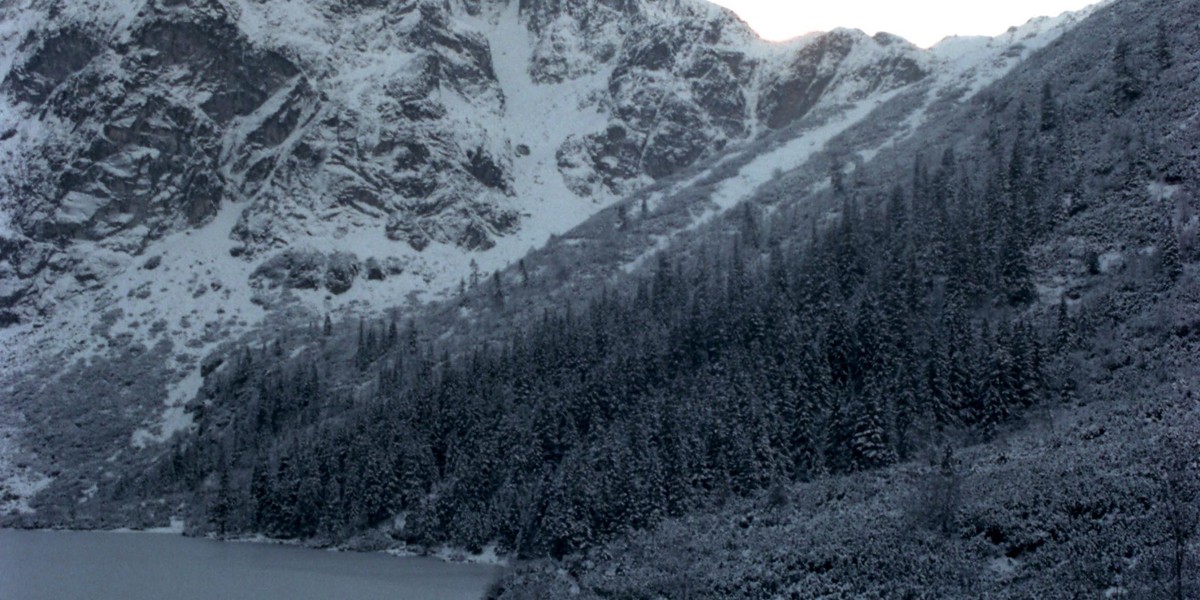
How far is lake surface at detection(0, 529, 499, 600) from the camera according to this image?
62.2 meters

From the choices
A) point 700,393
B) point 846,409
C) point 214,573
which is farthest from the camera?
point 700,393

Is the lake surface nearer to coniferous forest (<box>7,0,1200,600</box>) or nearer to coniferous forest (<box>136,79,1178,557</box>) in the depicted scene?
coniferous forest (<box>7,0,1200,600</box>)

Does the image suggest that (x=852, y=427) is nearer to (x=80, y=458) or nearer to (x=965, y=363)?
(x=965, y=363)

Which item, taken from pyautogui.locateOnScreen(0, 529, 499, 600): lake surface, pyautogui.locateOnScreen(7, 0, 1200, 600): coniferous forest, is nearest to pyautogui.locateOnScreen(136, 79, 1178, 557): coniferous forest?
pyautogui.locateOnScreen(7, 0, 1200, 600): coniferous forest

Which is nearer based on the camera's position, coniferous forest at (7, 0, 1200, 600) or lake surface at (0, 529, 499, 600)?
coniferous forest at (7, 0, 1200, 600)

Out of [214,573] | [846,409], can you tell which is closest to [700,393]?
[846,409]

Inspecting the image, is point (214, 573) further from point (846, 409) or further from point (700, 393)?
point (846, 409)

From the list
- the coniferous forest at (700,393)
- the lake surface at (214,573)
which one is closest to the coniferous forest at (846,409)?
the coniferous forest at (700,393)

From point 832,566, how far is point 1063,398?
33.5 m

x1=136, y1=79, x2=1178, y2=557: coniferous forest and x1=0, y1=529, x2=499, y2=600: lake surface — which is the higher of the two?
x1=136, y1=79, x2=1178, y2=557: coniferous forest

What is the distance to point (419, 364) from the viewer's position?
132750 mm

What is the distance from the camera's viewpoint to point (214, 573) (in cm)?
7288

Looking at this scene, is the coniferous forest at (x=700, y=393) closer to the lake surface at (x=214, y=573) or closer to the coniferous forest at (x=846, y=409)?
the coniferous forest at (x=846, y=409)

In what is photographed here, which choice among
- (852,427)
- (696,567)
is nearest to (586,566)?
(696,567)
